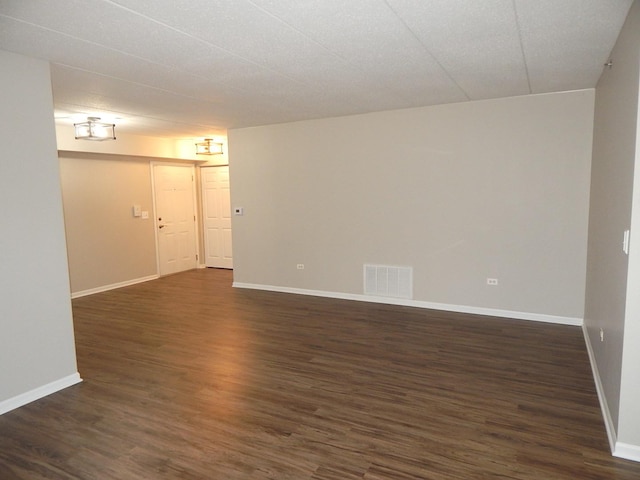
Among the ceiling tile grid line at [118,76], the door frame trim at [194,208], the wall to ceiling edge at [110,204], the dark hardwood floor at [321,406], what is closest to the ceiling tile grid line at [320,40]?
the ceiling tile grid line at [118,76]

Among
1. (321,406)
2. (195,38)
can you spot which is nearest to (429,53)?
(195,38)

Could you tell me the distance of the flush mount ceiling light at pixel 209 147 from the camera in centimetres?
719

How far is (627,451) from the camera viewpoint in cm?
232

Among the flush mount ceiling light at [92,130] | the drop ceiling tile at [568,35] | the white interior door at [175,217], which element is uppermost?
the drop ceiling tile at [568,35]

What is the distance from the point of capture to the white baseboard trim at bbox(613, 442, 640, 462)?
7.56 ft

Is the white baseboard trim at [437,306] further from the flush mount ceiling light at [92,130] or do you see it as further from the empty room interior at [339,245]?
the flush mount ceiling light at [92,130]

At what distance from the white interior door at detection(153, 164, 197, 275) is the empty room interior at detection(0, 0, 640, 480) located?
964 mm

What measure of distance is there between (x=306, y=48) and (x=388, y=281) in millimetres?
3442

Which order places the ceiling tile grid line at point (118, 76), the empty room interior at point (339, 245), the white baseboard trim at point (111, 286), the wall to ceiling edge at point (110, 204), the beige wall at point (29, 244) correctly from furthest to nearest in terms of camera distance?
the white baseboard trim at point (111, 286)
the wall to ceiling edge at point (110, 204)
the beige wall at point (29, 244)
the ceiling tile grid line at point (118, 76)
the empty room interior at point (339, 245)

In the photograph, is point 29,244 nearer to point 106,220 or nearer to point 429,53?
point 429,53

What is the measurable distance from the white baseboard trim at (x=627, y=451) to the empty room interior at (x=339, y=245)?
2cm

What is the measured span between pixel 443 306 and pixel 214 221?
5130mm

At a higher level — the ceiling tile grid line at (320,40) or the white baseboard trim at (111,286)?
the ceiling tile grid line at (320,40)

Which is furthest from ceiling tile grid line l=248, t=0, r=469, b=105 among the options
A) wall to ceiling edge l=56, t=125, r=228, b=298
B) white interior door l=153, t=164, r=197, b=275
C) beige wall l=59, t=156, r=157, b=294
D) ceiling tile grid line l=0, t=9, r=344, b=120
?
white interior door l=153, t=164, r=197, b=275
